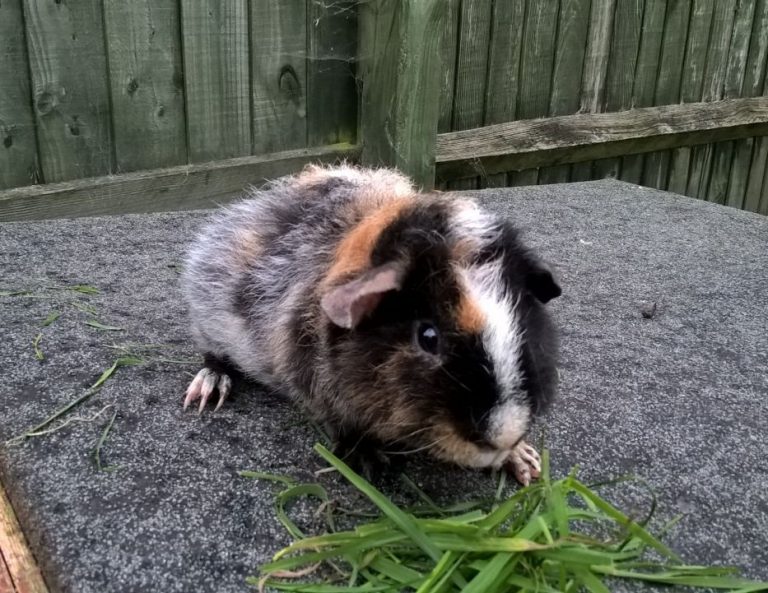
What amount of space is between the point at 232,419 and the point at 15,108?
1969 millimetres

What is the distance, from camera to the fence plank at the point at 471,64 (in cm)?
376

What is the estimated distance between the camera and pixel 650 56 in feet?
14.9

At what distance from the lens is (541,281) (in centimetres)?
136

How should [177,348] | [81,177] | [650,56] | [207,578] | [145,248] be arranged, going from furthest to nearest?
[650,56], [81,177], [145,248], [177,348], [207,578]

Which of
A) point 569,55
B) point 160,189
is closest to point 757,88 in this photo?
point 569,55

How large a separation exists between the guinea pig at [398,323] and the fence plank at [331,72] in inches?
76.0

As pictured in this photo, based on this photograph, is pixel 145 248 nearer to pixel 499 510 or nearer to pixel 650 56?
pixel 499 510

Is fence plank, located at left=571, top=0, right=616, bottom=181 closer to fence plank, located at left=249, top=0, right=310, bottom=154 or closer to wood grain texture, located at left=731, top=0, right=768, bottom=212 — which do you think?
wood grain texture, located at left=731, top=0, right=768, bottom=212

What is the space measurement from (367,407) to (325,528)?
0.80 ft

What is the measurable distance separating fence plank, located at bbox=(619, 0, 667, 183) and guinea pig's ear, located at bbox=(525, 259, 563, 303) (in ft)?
12.1

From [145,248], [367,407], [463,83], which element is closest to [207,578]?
[367,407]

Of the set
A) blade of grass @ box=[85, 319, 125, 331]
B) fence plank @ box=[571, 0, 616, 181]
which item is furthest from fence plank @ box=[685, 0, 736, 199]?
blade of grass @ box=[85, 319, 125, 331]

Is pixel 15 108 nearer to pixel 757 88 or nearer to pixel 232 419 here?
pixel 232 419

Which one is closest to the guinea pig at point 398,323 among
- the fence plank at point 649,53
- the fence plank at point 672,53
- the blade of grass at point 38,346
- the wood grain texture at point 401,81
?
A: the blade of grass at point 38,346
